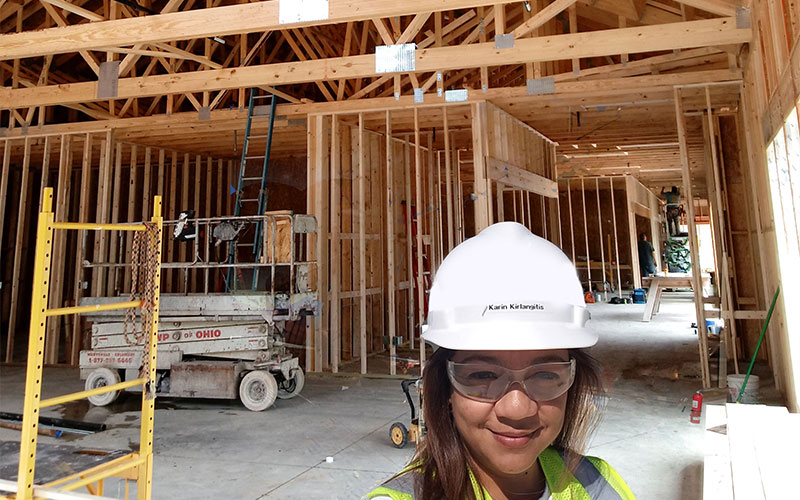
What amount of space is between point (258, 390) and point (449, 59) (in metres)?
4.11

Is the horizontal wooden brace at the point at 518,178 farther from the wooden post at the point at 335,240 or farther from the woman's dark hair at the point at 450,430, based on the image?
the woman's dark hair at the point at 450,430

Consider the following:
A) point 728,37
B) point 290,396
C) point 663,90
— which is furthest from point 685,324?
point 290,396

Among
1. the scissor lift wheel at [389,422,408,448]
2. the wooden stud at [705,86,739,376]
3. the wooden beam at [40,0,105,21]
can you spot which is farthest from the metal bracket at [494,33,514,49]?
the wooden beam at [40,0,105,21]

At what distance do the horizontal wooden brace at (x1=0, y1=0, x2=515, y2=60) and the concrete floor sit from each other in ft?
10.5

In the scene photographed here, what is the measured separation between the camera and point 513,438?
0.80 metres

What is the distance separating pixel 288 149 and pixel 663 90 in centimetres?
688

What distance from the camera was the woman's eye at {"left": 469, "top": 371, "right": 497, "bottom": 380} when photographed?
2.73ft

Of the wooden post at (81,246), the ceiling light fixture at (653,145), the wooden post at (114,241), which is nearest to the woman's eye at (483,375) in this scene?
the wooden post at (81,246)

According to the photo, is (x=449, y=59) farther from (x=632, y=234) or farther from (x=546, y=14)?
(x=632, y=234)

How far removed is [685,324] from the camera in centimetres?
1028

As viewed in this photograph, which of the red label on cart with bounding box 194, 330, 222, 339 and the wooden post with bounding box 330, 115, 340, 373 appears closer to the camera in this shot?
the red label on cart with bounding box 194, 330, 222, 339

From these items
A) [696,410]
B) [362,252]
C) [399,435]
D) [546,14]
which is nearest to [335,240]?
[362,252]

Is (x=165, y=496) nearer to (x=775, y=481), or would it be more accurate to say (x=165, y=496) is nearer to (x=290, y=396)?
(x=290, y=396)

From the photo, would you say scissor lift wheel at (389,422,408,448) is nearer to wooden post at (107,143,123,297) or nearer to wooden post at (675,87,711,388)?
wooden post at (675,87,711,388)
